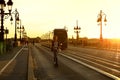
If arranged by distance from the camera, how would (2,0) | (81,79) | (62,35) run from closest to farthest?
1. (81,79)
2. (2,0)
3. (62,35)

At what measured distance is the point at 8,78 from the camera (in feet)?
53.6

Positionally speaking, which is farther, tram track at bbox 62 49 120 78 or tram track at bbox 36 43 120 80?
tram track at bbox 62 49 120 78

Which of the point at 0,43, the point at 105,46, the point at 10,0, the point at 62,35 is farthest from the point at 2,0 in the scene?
the point at 105,46

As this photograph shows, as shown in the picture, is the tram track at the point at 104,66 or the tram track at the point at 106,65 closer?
the tram track at the point at 104,66

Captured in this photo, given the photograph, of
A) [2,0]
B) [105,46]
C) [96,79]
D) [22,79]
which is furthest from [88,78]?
[105,46]

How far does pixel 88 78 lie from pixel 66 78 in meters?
1.02

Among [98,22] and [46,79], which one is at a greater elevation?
[98,22]

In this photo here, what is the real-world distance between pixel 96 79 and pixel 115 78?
3.01 ft

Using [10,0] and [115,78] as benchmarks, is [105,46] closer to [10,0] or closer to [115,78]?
[10,0]

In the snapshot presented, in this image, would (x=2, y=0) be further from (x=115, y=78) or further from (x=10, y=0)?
(x=115, y=78)

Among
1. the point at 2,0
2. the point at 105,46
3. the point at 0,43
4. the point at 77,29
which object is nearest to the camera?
the point at 2,0

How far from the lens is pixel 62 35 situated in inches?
2486

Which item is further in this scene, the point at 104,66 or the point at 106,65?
the point at 106,65

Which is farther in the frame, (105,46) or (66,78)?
(105,46)
